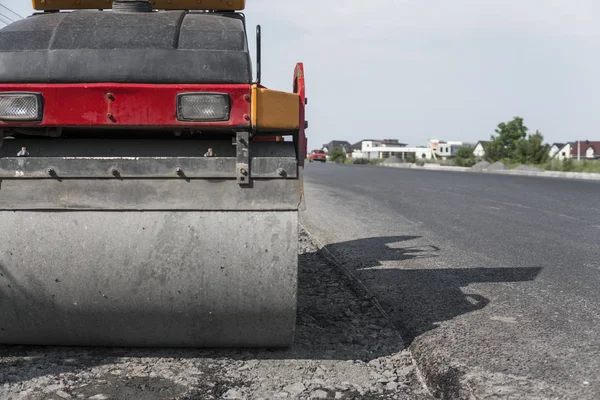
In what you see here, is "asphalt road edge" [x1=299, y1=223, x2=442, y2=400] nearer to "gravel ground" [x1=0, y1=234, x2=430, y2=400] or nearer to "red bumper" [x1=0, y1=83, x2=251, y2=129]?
"gravel ground" [x1=0, y1=234, x2=430, y2=400]

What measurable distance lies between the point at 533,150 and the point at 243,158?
51449mm

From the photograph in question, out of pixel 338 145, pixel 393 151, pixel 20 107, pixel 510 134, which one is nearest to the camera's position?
pixel 20 107

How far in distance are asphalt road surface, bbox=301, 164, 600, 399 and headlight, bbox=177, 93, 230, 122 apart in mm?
1654

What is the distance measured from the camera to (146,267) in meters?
3.24

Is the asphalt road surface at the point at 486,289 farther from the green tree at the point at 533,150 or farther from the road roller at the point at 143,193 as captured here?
the green tree at the point at 533,150

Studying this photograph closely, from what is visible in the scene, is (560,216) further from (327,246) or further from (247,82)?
(247,82)

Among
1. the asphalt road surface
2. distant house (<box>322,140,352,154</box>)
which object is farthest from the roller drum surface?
distant house (<box>322,140,352,154</box>)

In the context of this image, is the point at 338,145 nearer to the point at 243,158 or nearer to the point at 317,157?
the point at 317,157

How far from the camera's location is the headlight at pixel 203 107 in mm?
3168

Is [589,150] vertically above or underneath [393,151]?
above

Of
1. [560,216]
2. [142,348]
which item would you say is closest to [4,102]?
[142,348]

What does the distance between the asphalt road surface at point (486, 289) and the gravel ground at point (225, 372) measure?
0.24 meters

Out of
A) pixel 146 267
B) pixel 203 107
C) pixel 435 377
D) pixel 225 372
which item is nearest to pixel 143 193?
pixel 146 267

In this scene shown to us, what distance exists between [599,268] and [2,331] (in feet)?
17.0
